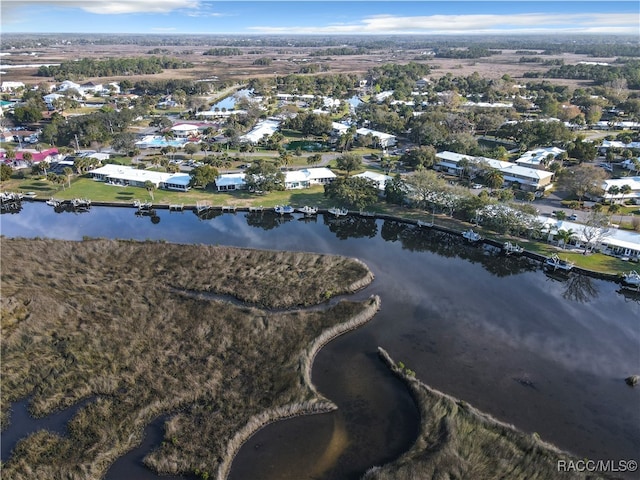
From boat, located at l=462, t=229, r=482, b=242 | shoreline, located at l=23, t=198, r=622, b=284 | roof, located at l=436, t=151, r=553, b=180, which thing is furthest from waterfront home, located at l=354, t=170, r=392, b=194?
boat, located at l=462, t=229, r=482, b=242

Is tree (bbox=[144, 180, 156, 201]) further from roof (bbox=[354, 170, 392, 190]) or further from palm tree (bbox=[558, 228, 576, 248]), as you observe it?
palm tree (bbox=[558, 228, 576, 248])

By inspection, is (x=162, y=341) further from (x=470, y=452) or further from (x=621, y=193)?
(x=621, y=193)

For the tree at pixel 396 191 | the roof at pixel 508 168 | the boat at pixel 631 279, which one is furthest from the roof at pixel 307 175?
the boat at pixel 631 279

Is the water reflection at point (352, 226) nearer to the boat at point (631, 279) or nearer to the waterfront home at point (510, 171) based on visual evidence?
the waterfront home at point (510, 171)

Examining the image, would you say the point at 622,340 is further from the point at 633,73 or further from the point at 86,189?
the point at 633,73

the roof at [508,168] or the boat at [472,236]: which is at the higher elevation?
the roof at [508,168]

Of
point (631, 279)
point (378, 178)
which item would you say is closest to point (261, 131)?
point (378, 178)
